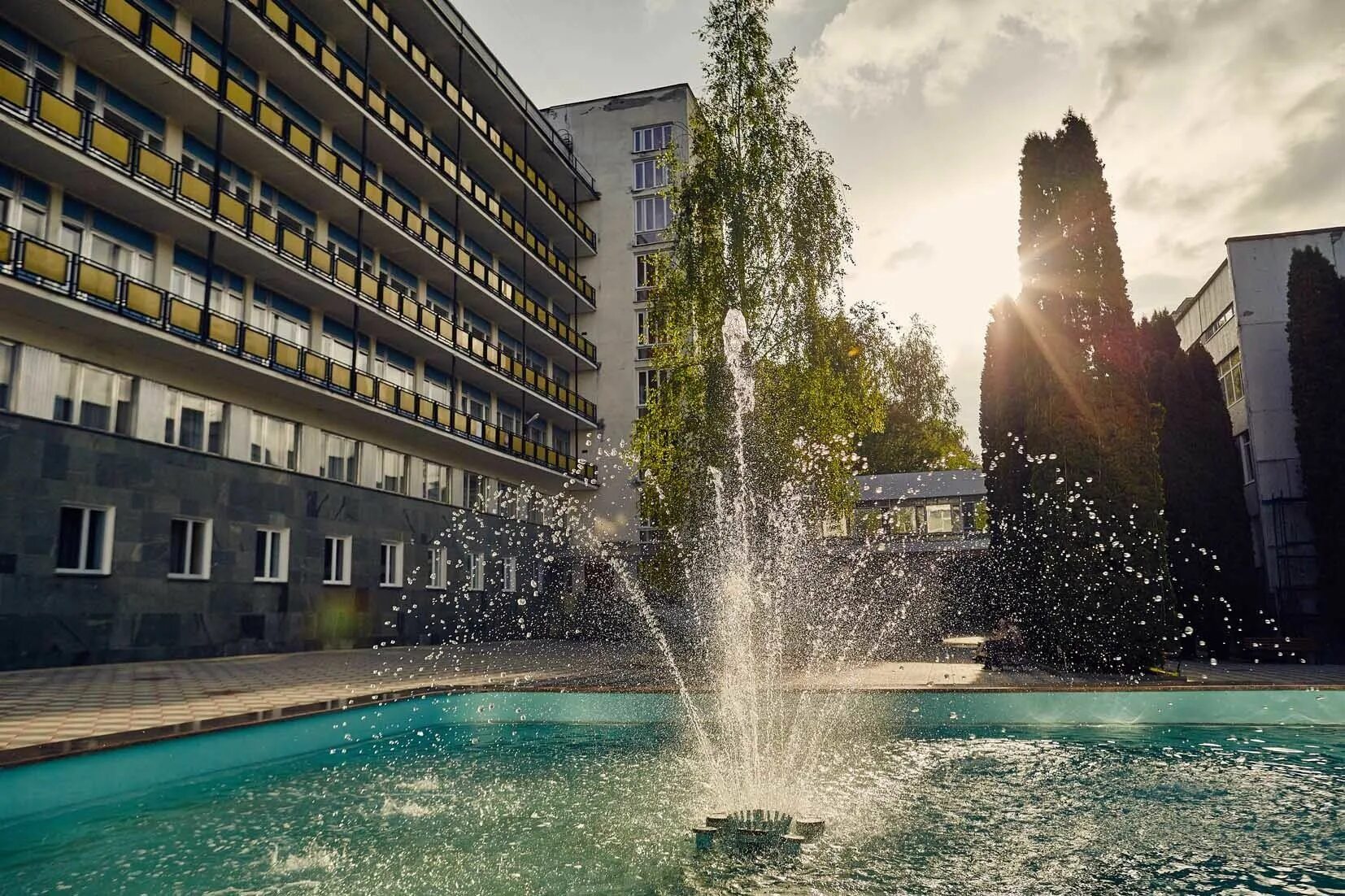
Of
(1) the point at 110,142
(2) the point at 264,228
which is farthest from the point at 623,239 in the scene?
(1) the point at 110,142

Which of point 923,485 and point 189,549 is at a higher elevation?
point 923,485

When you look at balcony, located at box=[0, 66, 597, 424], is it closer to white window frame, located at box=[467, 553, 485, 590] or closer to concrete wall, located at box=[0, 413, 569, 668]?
concrete wall, located at box=[0, 413, 569, 668]

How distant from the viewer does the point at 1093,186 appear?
17.6 metres

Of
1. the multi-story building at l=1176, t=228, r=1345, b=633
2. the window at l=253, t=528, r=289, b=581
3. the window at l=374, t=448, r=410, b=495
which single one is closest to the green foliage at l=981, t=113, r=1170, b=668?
the multi-story building at l=1176, t=228, r=1345, b=633

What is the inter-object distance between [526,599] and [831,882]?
30.2 meters

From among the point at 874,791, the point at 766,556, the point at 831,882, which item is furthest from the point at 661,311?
the point at 831,882

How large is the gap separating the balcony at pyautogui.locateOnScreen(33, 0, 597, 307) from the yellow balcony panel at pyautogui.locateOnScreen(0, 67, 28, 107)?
1923 mm

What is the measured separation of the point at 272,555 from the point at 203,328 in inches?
233

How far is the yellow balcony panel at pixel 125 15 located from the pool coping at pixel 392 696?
50.9 ft

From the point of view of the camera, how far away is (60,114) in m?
16.4

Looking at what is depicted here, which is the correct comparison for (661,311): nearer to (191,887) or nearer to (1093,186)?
(1093,186)

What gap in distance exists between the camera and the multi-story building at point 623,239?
41469 mm

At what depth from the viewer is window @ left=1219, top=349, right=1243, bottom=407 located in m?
23.2

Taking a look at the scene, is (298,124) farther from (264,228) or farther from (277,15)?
(264,228)
